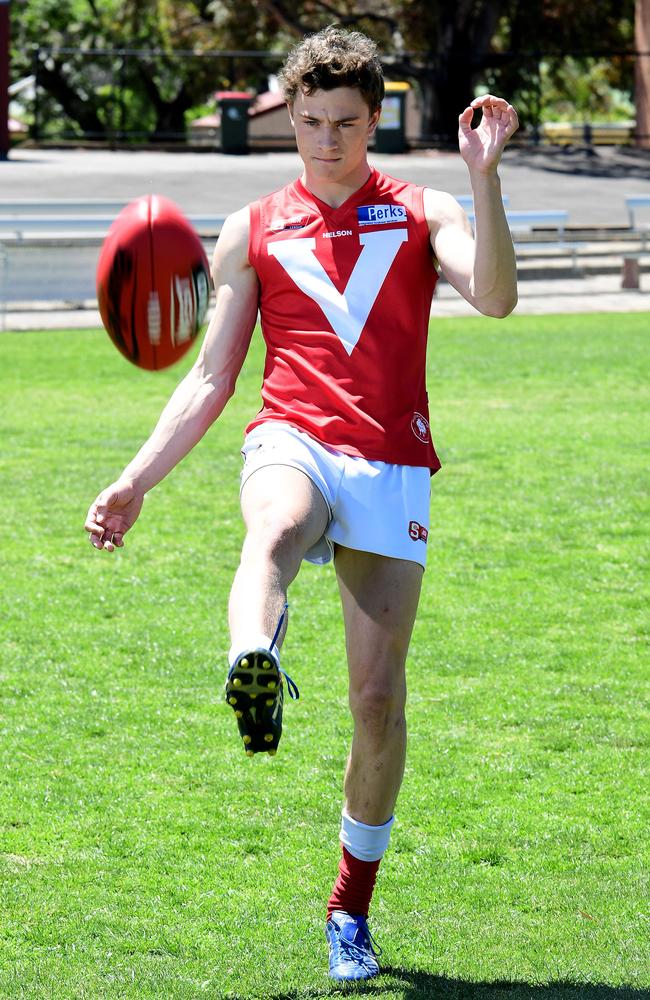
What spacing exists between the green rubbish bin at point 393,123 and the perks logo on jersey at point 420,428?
30.7 meters

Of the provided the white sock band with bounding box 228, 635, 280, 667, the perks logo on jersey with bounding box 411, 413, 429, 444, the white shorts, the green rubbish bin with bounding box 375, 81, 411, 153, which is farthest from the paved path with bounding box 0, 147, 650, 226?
the white sock band with bounding box 228, 635, 280, 667

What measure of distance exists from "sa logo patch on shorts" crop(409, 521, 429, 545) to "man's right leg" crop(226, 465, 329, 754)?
0.81ft

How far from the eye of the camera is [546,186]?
31734 millimetres

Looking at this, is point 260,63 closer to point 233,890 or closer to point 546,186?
point 546,186

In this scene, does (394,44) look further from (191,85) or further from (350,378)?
(350,378)

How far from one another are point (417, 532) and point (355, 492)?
9.0 inches

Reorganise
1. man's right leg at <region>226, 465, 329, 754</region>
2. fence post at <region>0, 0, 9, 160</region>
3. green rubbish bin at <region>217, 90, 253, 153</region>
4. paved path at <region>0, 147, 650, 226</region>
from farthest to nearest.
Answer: green rubbish bin at <region>217, 90, 253, 153</region>, fence post at <region>0, 0, 9, 160</region>, paved path at <region>0, 147, 650, 226</region>, man's right leg at <region>226, 465, 329, 754</region>

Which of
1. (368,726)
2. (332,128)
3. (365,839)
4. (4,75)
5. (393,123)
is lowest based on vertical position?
(393,123)

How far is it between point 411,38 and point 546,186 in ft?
39.1

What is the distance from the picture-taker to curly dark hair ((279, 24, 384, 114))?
3.85m

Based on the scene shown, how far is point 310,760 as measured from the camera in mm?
5594

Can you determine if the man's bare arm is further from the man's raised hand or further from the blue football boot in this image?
the blue football boot

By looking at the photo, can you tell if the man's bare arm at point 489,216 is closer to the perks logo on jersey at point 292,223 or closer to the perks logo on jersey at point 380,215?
the perks logo on jersey at point 380,215

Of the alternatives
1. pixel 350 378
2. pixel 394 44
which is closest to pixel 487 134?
pixel 350 378
